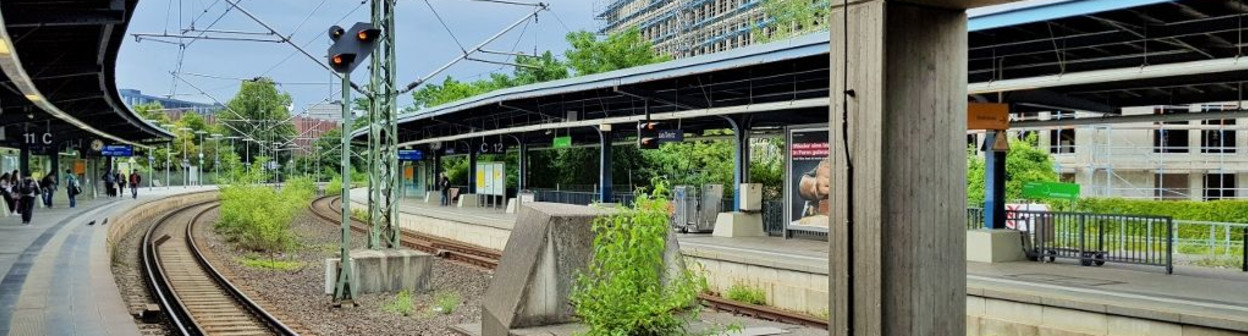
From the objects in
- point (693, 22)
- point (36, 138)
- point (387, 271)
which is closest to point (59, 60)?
point (387, 271)

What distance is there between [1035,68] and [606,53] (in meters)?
37.7

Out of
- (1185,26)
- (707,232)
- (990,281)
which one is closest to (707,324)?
(990,281)

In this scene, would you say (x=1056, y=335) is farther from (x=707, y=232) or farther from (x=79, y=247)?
(x=79, y=247)

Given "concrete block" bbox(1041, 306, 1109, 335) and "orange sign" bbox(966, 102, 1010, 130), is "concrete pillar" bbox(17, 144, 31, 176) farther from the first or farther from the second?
"concrete block" bbox(1041, 306, 1109, 335)

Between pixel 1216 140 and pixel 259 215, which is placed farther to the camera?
pixel 1216 140

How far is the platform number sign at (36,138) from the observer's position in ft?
118

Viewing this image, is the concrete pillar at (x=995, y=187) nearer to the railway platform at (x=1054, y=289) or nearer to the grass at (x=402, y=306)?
the railway platform at (x=1054, y=289)

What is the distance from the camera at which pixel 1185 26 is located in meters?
12.9

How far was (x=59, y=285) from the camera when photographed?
46.1 feet

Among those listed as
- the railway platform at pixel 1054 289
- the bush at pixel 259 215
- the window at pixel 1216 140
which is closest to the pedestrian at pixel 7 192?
the bush at pixel 259 215

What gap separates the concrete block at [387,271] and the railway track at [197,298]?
1756mm

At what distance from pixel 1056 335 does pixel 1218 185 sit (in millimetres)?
35375

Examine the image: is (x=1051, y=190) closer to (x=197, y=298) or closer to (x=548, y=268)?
(x=548, y=268)

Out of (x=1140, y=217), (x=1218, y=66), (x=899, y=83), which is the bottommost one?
(x=1140, y=217)
